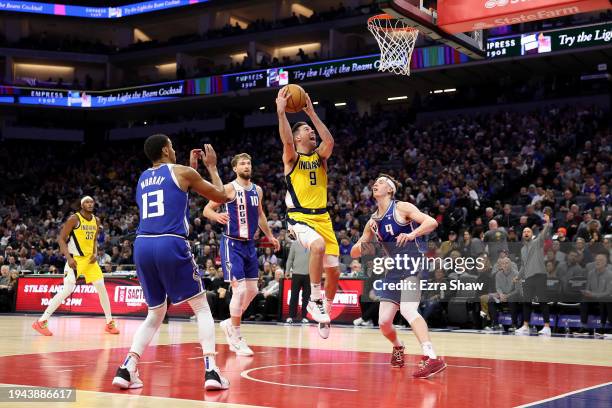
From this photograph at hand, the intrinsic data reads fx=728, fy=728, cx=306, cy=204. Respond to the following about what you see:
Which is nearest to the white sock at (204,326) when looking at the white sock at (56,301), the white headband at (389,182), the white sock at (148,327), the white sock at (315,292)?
the white sock at (148,327)

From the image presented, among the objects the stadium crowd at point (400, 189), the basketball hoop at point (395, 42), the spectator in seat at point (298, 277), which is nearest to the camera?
the basketball hoop at point (395, 42)

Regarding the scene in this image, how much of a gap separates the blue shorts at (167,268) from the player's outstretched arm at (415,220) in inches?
84.1

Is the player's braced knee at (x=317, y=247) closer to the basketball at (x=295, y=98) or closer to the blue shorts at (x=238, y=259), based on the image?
the basketball at (x=295, y=98)

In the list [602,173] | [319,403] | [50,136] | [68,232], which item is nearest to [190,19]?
[50,136]

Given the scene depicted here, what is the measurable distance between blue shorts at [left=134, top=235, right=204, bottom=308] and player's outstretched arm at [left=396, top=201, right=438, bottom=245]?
2.13m

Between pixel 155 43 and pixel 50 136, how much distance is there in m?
7.62

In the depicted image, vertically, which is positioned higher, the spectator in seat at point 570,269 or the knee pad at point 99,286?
the spectator in seat at point 570,269

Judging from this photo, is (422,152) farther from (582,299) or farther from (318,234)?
(318,234)

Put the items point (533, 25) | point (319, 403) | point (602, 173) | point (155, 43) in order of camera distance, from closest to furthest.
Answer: point (319, 403)
point (602, 173)
point (533, 25)
point (155, 43)

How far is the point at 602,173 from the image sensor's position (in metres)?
18.9

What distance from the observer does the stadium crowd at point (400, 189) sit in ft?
52.5

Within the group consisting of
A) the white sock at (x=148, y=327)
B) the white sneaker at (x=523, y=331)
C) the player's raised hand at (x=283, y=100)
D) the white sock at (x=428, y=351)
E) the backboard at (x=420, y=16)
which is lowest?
the white sneaker at (x=523, y=331)

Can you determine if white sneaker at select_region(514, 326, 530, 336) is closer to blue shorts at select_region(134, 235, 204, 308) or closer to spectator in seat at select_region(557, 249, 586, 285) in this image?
spectator in seat at select_region(557, 249, 586, 285)

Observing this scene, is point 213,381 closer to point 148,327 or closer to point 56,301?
point 148,327
